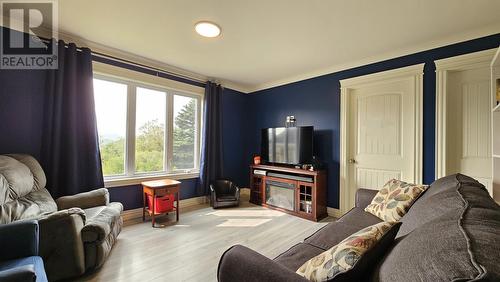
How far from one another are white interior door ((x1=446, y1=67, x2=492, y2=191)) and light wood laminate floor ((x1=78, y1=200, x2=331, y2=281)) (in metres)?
1.81

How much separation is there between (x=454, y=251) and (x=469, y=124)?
9.20 feet

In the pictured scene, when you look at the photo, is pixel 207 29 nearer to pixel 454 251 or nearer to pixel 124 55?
pixel 124 55

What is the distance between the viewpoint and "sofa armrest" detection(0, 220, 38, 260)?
4.42 feet

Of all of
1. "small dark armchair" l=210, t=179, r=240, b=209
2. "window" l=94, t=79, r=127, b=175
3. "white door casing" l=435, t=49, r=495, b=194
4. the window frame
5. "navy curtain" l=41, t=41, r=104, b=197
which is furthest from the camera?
"small dark armchair" l=210, t=179, r=240, b=209

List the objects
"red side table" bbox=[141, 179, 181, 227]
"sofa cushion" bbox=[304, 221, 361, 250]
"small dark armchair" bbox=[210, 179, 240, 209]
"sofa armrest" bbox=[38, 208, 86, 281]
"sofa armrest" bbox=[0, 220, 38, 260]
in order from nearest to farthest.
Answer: "sofa armrest" bbox=[0, 220, 38, 260], "sofa cushion" bbox=[304, 221, 361, 250], "sofa armrest" bbox=[38, 208, 86, 281], "red side table" bbox=[141, 179, 181, 227], "small dark armchair" bbox=[210, 179, 240, 209]

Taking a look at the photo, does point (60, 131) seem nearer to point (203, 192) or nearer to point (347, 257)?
point (203, 192)

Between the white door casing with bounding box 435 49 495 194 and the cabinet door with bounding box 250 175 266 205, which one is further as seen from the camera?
the cabinet door with bounding box 250 175 266 205

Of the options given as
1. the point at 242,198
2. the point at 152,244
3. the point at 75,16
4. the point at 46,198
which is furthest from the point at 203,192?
the point at 75,16

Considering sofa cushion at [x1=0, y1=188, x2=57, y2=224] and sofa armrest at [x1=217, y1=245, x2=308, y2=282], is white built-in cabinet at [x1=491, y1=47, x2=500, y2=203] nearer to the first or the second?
sofa armrest at [x1=217, y1=245, x2=308, y2=282]

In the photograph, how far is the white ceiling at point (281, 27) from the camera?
199cm

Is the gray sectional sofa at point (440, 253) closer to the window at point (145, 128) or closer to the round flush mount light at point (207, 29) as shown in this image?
the round flush mount light at point (207, 29)

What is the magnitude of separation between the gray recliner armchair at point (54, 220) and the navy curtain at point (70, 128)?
30 cm

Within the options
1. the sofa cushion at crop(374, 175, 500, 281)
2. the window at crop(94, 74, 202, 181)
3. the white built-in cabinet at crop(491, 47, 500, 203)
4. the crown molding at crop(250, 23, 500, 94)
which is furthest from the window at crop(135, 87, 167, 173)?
the white built-in cabinet at crop(491, 47, 500, 203)

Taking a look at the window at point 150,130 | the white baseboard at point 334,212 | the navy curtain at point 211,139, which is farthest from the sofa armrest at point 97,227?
the white baseboard at point 334,212
